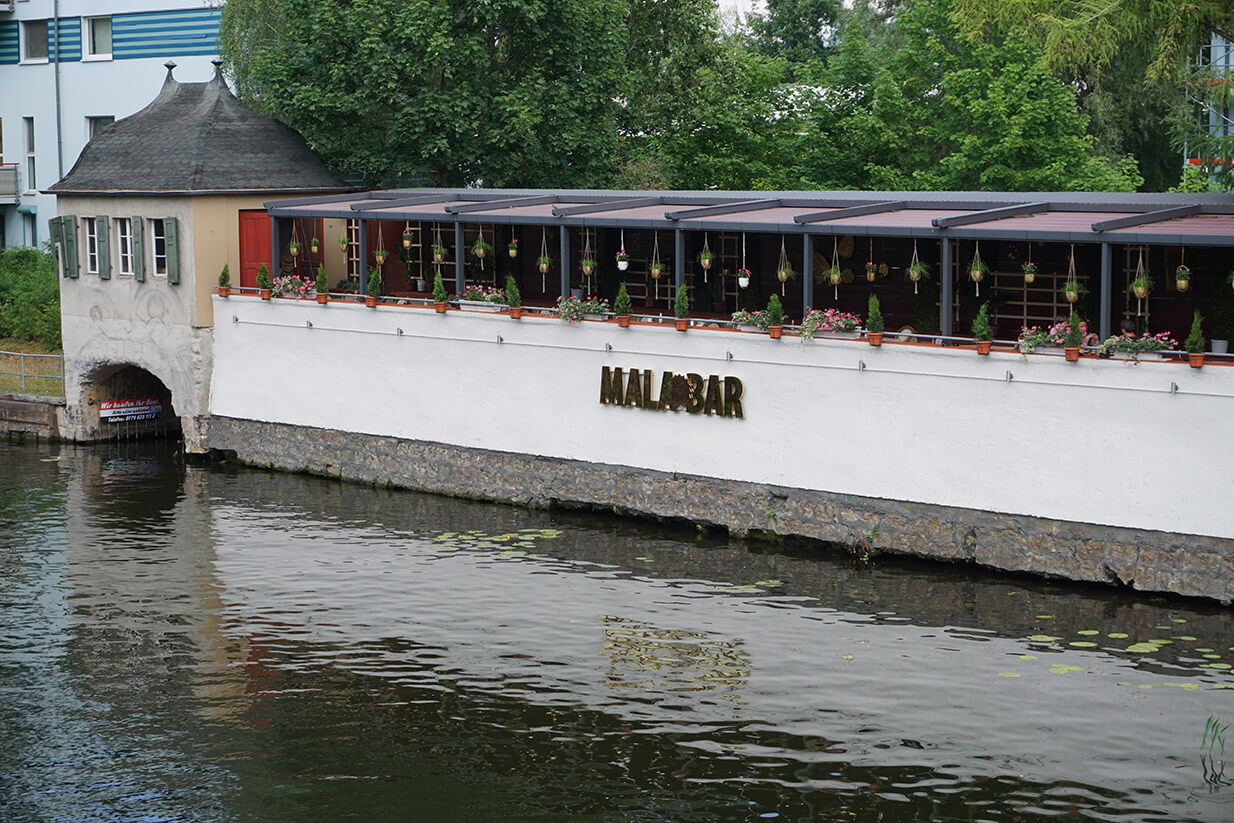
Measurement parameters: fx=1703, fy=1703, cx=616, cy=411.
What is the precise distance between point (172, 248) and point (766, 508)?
59.5ft

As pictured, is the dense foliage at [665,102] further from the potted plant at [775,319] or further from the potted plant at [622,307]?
the potted plant at [622,307]

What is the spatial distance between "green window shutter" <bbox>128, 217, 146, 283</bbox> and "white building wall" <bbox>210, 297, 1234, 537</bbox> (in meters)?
2.51

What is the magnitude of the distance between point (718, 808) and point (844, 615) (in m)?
8.87

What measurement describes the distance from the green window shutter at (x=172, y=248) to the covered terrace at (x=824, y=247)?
244cm

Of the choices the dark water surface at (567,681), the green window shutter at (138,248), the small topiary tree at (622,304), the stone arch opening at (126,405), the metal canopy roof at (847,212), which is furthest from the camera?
the stone arch opening at (126,405)

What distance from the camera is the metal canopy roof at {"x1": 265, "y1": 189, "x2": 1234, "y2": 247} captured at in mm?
30766

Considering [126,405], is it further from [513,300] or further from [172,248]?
[513,300]

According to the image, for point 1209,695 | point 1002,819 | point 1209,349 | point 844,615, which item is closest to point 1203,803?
point 1002,819

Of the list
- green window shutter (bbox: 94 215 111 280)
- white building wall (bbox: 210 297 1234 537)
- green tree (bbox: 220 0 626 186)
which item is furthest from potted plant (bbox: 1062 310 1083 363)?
green window shutter (bbox: 94 215 111 280)

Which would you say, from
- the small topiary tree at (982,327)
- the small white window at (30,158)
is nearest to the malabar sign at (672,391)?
the small topiary tree at (982,327)

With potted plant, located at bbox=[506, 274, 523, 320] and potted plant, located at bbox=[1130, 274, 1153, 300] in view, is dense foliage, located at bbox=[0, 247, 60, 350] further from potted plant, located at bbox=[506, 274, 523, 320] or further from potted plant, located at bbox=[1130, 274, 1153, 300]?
potted plant, located at bbox=[1130, 274, 1153, 300]

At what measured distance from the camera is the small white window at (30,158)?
64.9 meters

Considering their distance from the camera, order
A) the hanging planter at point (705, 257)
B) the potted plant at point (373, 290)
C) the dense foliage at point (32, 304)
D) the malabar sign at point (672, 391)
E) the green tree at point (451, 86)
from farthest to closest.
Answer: the dense foliage at point (32, 304), the green tree at point (451, 86), the potted plant at point (373, 290), the hanging planter at point (705, 257), the malabar sign at point (672, 391)

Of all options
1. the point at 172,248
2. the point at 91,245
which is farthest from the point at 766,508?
the point at 91,245
